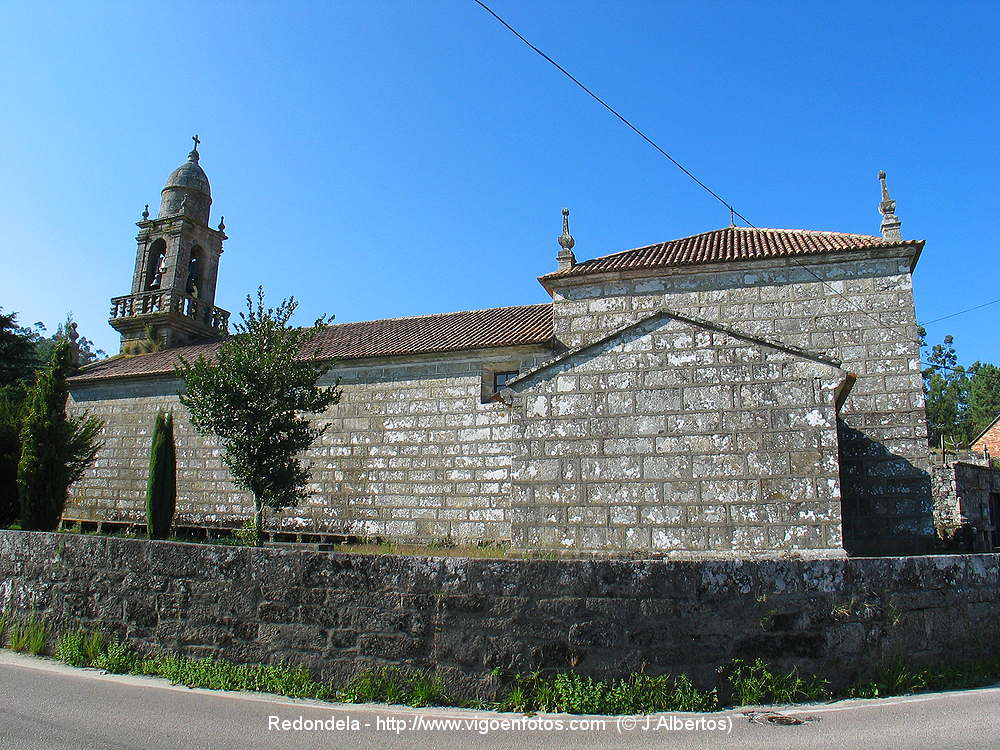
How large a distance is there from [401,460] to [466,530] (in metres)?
2.39

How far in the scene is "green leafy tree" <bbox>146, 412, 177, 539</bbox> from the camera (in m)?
15.1

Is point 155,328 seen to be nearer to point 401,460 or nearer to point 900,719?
point 401,460

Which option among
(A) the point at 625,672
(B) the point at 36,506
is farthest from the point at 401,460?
(A) the point at 625,672

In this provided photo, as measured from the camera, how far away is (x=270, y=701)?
486cm

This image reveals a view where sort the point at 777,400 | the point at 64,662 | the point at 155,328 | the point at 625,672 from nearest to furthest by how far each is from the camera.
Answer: the point at 625,672
the point at 64,662
the point at 777,400
the point at 155,328

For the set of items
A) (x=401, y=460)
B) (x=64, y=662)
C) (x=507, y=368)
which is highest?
(x=507, y=368)

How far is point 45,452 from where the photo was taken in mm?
11938

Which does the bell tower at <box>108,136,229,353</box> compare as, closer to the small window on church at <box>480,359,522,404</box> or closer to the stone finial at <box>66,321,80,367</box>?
the stone finial at <box>66,321,80,367</box>

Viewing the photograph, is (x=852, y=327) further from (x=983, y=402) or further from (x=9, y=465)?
(x=983, y=402)

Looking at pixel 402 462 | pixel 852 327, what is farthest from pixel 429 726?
pixel 852 327

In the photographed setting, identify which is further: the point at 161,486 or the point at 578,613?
the point at 161,486

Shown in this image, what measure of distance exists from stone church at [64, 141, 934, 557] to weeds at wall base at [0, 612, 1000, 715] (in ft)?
11.3

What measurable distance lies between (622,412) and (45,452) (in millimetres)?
10242

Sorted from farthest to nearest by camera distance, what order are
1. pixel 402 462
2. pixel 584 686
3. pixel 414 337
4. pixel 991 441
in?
pixel 991 441 → pixel 414 337 → pixel 402 462 → pixel 584 686
